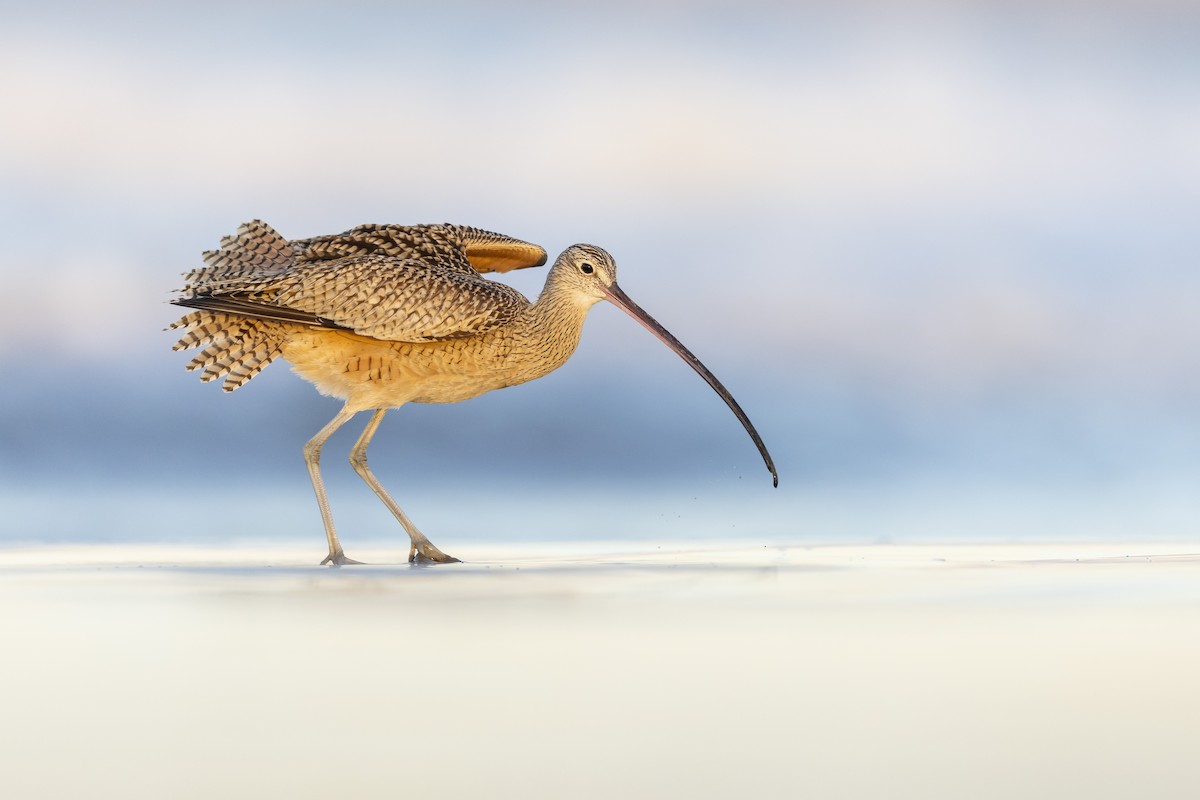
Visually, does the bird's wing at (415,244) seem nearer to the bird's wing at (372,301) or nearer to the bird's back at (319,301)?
the bird's back at (319,301)

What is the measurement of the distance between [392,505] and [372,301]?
1.79 m

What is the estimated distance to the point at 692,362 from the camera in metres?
14.0

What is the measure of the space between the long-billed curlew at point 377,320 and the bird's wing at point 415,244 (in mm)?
12

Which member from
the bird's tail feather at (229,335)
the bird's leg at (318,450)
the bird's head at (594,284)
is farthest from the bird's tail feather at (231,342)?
the bird's head at (594,284)

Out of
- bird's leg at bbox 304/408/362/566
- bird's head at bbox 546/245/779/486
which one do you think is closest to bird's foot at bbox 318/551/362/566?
bird's leg at bbox 304/408/362/566

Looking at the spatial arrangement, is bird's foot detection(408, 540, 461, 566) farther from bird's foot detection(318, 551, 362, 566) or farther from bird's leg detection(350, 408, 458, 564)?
bird's foot detection(318, 551, 362, 566)

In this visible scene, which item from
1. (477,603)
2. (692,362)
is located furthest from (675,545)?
(477,603)

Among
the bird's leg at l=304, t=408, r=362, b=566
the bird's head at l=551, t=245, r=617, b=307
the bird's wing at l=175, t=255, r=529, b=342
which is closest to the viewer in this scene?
the bird's wing at l=175, t=255, r=529, b=342

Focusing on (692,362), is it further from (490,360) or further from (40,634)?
(40,634)

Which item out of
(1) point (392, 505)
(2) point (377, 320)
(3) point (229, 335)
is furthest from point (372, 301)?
(1) point (392, 505)

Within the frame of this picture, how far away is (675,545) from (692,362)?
5.39 feet

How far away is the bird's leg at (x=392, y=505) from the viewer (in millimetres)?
12891

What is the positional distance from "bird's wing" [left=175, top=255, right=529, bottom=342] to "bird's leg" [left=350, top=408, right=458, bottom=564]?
52.8 inches

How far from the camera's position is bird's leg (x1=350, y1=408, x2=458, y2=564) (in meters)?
12.9
